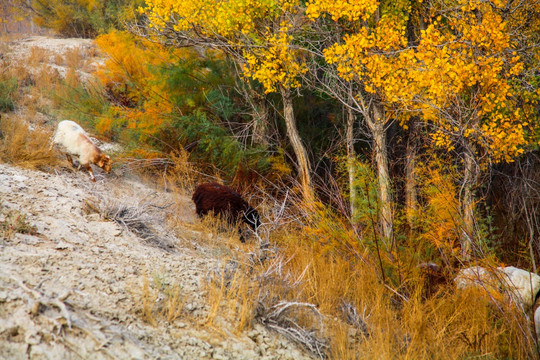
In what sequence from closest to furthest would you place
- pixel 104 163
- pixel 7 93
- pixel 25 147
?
pixel 25 147, pixel 104 163, pixel 7 93

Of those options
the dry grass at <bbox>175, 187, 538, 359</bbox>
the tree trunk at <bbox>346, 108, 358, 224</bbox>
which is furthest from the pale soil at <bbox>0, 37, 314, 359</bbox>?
the tree trunk at <bbox>346, 108, 358, 224</bbox>

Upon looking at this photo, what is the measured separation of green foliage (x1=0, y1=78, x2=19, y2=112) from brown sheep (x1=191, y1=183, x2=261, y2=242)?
4722 mm

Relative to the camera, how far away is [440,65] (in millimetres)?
6016

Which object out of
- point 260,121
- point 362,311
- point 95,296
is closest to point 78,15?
point 260,121

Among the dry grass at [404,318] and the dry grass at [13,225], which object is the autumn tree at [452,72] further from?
the dry grass at [13,225]

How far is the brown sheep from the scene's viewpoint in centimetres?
671


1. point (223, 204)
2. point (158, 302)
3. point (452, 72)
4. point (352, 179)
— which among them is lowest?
point (158, 302)

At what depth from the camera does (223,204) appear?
22.3ft

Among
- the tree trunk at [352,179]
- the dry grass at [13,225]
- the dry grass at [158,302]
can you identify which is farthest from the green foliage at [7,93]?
the dry grass at [158,302]

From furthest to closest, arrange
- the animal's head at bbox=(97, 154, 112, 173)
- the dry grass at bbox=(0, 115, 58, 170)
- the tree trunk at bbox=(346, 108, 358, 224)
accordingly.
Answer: the animal's head at bbox=(97, 154, 112, 173) → the tree trunk at bbox=(346, 108, 358, 224) → the dry grass at bbox=(0, 115, 58, 170)

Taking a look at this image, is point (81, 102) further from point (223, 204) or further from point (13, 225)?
point (13, 225)

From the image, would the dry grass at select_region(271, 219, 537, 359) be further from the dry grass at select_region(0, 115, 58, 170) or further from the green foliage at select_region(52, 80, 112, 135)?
the green foliage at select_region(52, 80, 112, 135)

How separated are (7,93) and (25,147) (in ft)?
12.2

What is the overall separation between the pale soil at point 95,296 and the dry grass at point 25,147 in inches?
45.2
